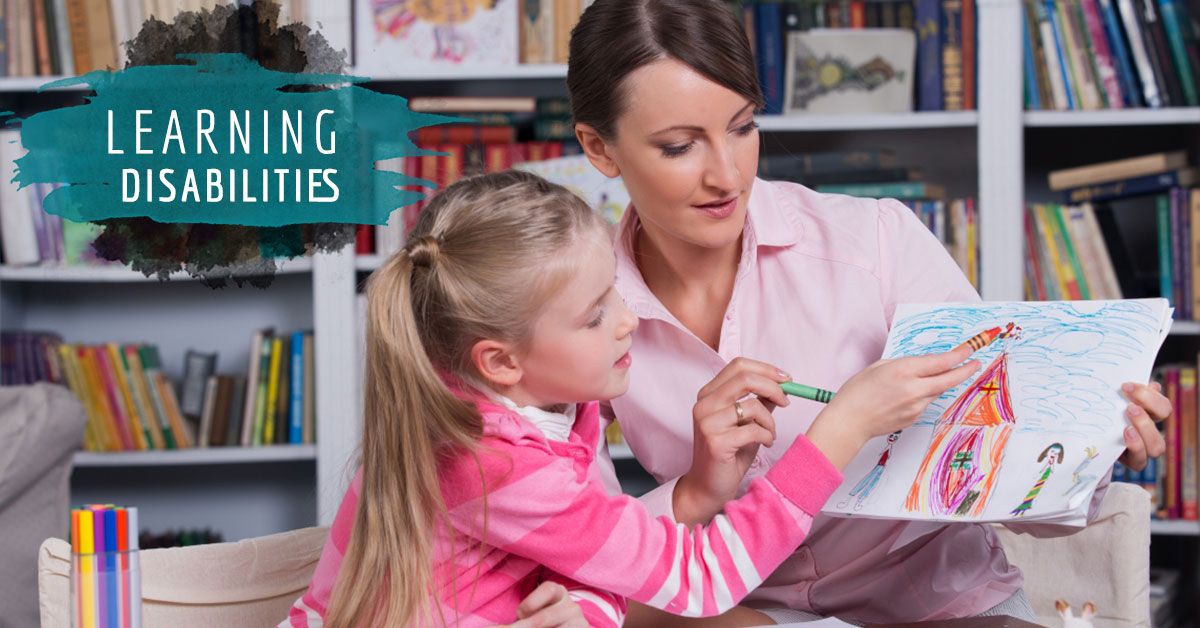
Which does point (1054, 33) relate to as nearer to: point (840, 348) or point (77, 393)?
point (840, 348)

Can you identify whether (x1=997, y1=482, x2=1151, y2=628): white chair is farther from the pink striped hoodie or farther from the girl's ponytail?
the girl's ponytail

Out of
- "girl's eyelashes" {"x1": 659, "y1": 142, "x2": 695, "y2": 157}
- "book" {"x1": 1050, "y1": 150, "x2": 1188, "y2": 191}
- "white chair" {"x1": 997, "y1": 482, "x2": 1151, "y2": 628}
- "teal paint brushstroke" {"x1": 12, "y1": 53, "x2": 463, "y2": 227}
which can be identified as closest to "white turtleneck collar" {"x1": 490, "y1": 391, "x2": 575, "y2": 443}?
"girl's eyelashes" {"x1": 659, "y1": 142, "x2": 695, "y2": 157}

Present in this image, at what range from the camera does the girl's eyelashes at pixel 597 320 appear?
1.13 meters

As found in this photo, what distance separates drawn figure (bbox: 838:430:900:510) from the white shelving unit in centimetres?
130

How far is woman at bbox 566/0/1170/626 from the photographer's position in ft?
4.29

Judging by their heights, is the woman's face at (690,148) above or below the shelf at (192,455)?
above

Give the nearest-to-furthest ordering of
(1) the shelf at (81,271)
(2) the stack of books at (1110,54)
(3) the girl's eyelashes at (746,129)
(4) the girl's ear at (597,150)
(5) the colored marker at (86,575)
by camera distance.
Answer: (5) the colored marker at (86,575)
(3) the girl's eyelashes at (746,129)
(4) the girl's ear at (597,150)
(2) the stack of books at (1110,54)
(1) the shelf at (81,271)

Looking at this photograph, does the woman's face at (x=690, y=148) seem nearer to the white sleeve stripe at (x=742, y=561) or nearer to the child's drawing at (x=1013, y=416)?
the child's drawing at (x=1013, y=416)

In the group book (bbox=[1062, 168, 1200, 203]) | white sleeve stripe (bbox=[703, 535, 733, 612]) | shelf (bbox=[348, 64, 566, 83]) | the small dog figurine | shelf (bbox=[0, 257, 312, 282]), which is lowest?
the small dog figurine

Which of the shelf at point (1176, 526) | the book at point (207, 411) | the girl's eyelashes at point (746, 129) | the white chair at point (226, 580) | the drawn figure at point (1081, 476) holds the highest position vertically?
the girl's eyelashes at point (746, 129)

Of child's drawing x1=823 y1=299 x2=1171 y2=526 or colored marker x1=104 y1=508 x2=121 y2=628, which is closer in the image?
colored marker x1=104 y1=508 x2=121 y2=628

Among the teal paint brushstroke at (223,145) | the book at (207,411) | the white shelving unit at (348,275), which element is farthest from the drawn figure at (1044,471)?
the book at (207,411)

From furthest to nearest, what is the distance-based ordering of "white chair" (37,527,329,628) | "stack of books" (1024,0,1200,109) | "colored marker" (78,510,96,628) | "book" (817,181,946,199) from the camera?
"book" (817,181,946,199) < "stack of books" (1024,0,1200,109) < "white chair" (37,527,329,628) < "colored marker" (78,510,96,628)

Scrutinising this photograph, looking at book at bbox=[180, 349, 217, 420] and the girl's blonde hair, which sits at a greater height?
the girl's blonde hair
